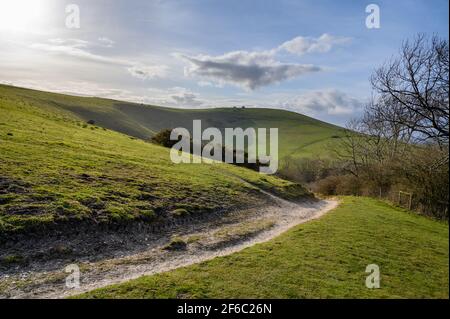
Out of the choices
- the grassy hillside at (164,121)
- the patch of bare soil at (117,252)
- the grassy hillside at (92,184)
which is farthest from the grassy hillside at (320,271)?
the grassy hillside at (164,121)

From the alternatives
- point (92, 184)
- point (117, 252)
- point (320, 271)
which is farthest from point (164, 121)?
point (320, 271)

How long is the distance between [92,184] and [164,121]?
148m

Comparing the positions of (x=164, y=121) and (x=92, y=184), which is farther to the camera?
(x=164, y=121)

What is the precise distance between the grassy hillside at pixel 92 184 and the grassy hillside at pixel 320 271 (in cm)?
739

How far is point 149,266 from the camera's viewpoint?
14.5m

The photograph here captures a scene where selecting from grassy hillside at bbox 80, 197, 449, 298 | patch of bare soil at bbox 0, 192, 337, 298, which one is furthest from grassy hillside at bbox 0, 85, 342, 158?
grassy hillside at bbox 80, 197, 449, 298

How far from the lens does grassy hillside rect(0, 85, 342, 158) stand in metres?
116

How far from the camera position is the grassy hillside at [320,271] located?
407 inches

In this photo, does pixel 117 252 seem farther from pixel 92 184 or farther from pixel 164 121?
pixel 164 121

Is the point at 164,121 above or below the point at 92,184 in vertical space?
above

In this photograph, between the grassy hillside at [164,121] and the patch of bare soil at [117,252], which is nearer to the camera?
the patch of bare soil at [117,252]

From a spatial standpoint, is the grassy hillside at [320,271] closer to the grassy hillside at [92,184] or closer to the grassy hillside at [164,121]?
the grassy hillside at [92,184]

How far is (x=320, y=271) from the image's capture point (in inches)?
509
